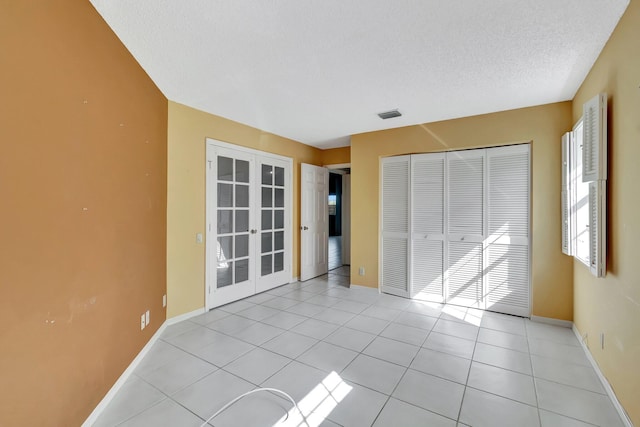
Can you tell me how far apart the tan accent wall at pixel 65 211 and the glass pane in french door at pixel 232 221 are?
135 centimetres

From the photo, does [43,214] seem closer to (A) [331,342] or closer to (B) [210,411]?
(B) [210,411]

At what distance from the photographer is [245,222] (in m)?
4.02

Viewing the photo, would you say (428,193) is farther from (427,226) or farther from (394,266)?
(394,266)

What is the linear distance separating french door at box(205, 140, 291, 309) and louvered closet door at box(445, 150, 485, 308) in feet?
8.47

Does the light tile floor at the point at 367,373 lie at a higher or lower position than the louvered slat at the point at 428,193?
lower

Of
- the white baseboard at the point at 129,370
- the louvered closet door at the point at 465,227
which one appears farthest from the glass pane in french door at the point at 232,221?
the louvered closet door at the point at 465,227

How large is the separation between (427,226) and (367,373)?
2.35 meters

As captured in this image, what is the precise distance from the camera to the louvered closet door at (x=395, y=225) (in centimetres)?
408

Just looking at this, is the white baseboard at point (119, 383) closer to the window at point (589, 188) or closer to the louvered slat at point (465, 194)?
the window at point (589, 188)

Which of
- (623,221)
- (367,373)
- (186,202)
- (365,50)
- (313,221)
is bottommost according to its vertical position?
(367,373)

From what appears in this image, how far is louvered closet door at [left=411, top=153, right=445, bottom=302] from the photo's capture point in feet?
12.6

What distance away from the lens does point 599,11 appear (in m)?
1.69

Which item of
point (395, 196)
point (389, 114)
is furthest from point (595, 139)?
point (395, 196)

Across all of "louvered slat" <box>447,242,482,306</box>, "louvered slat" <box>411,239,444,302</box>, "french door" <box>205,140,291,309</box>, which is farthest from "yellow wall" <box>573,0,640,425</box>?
"french door" <box>205,140,291,309</box>
